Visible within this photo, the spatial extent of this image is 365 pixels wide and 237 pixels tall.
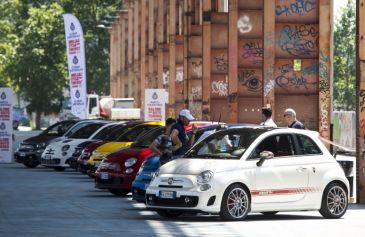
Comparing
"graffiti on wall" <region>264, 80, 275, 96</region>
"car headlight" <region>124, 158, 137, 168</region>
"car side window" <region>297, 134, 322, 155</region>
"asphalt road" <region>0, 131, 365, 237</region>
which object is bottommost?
"asphalt road" <region>0, 131, 365, 237</region>

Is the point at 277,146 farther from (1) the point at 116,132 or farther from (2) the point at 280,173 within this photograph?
(1) the point at 116,132

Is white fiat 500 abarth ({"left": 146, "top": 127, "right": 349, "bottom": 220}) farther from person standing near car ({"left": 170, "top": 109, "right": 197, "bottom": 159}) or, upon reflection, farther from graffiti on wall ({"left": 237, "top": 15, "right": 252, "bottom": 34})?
graffiti on wall ({"left": 237, "top": 15, "right": 252, "bottom": 34})

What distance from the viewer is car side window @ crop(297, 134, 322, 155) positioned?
19328 mm

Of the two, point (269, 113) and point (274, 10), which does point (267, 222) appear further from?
point (274, 10)

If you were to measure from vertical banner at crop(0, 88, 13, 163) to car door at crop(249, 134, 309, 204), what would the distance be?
992 inches

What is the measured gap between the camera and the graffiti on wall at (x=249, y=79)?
37.4 m

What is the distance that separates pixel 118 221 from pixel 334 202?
3.52 metres

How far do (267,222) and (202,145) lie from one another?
Answer: 1619mm

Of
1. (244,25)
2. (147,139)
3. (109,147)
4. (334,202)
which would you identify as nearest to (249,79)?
(244,25)

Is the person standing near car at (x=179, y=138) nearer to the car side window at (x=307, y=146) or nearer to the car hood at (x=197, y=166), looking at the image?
the car hood at (x=197, y=166)

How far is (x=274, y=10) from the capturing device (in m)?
34.1

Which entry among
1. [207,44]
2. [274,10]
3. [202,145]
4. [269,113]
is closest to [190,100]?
[207,44]

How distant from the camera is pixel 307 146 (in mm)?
19422

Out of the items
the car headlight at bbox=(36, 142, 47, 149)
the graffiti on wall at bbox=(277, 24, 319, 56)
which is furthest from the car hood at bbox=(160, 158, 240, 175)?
the car headlight at bbox=(36, 142, 47, 149)
